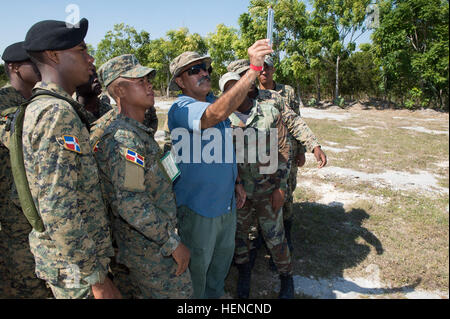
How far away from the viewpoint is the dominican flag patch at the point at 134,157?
156 centimetres

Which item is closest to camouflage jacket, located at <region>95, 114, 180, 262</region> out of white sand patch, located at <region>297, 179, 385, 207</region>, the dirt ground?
the dirt ground

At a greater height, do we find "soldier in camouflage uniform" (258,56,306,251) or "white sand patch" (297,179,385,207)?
"soldier in camouflage uniform" (258,56,306,251)

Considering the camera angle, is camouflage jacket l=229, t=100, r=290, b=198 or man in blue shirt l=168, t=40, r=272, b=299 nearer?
man in blue shirt l=168, t=40, r=272, b=299

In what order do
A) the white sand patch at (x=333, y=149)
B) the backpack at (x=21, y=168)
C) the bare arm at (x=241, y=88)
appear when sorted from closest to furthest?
the backpack at (x=21, y=168)
the bare arm at (x=241, y=88)
the white sand patch at (x=333, y=149)

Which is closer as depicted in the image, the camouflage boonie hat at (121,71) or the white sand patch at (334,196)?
the camouflage boonie hat at (121,71)

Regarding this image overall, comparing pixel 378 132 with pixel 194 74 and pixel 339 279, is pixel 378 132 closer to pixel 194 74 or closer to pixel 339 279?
pixel 339 279

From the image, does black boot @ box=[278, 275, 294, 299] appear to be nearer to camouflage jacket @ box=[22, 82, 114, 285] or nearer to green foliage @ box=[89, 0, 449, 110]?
camouflage jacket @ box=[22, 82, 114, 285]

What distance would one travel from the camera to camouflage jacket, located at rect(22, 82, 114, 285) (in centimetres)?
129

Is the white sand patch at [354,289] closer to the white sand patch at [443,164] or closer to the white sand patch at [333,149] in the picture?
the white sand patch at [443,164]

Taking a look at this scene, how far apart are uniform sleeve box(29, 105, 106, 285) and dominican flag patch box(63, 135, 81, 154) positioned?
15 millimetres

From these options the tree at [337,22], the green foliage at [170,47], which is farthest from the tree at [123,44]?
the tree at [337,22]

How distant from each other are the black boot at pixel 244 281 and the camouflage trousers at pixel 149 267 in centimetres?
119

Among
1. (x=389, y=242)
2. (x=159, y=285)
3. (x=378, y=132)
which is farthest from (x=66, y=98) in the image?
(x=378, y=132)

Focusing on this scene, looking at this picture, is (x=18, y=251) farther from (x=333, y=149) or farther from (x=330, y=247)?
(x=333, y=149)
